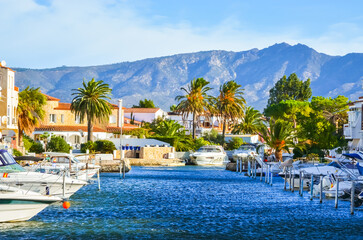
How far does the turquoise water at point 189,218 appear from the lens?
2559 centimetres

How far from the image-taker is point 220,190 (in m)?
49.6

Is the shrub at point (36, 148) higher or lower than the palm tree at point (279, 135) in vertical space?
lower

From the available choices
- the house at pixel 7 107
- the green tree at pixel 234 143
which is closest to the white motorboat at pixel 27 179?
the house at pixel 7 107

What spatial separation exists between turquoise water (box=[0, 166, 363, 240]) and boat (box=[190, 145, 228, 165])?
171ft

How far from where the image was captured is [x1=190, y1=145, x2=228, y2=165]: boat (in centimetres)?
9838

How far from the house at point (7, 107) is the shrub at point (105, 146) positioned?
793 inches

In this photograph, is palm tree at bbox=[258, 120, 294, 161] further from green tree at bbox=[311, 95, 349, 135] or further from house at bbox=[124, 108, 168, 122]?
house at bbox=[124, 108, 168, 122]

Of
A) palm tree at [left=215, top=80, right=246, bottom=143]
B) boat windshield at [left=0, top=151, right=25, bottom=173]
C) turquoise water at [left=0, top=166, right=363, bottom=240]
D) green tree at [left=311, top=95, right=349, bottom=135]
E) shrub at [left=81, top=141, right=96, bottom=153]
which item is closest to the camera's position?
turquoise water at [left=0, top=166, right=363, bottom=240]

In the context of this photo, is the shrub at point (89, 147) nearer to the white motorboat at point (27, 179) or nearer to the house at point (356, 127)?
the house at point (356, 127)

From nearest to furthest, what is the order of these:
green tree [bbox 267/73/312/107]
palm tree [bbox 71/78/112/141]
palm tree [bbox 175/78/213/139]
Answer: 1. palm tree [bbox 71/78/112/141]
2. palm tree [bbox 175/78/213/139]
3. green tree [bbox 267/73/312/107]

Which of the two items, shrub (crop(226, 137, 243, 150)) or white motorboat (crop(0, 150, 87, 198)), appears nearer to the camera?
white motorboat (crop(0, 150, 87, 198))

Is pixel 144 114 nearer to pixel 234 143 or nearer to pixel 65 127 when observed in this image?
pixel 234 143

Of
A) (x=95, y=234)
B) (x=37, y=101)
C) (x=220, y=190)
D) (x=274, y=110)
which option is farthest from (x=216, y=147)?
(x=95, y=234)

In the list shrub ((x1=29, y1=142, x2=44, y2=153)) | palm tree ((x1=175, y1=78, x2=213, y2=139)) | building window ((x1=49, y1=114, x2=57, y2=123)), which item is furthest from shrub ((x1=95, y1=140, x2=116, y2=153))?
palm tree ((x1=175, y1=78, x2=213, y2=139))
